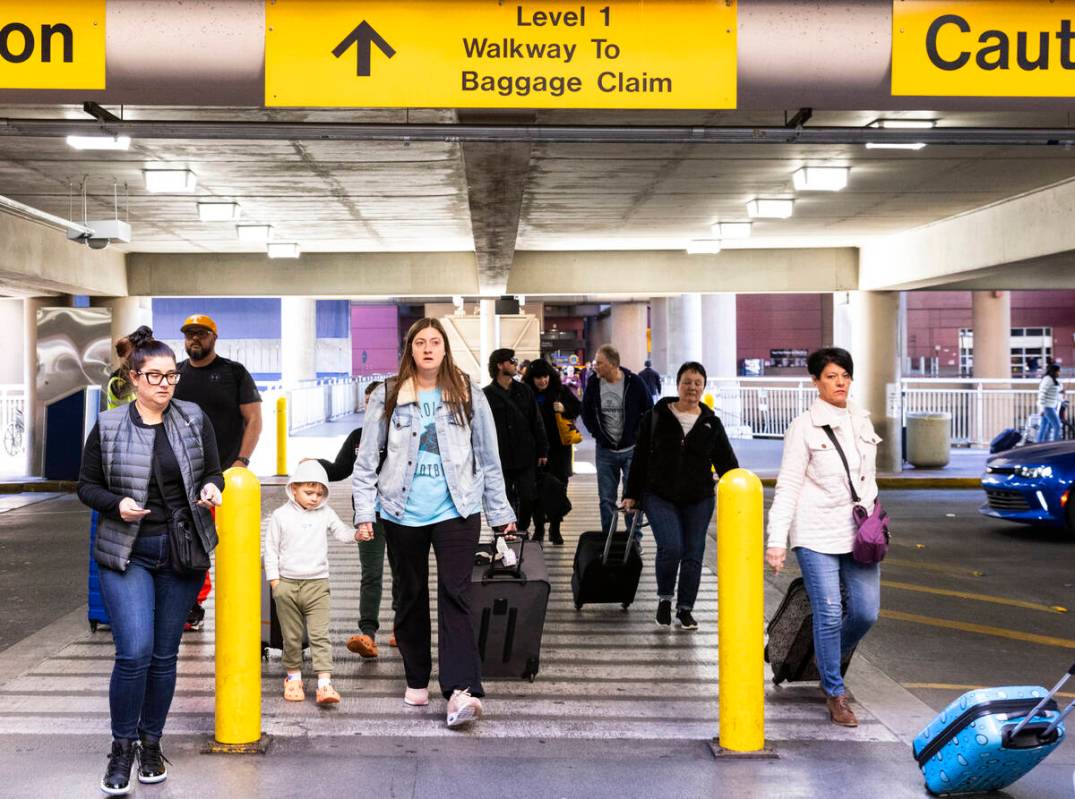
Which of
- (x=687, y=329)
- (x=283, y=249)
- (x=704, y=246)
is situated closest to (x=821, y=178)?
(x=704, y=246)

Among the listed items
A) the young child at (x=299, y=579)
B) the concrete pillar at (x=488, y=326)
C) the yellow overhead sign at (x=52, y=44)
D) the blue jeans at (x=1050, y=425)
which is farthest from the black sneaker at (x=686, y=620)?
the concrete pillar at (x=488, y=326)

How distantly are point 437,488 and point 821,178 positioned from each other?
304 inches

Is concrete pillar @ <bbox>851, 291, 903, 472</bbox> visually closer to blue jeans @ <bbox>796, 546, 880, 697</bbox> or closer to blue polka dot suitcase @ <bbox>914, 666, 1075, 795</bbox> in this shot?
blue jeans @ <bbox>796, 546, 880, 697</bbox>

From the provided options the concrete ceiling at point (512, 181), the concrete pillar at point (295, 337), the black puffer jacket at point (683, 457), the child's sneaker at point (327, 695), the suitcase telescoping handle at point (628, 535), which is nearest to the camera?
the child's sneaker at point (327, 695)

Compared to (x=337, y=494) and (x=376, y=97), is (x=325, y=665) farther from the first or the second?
(x=337, y=494)

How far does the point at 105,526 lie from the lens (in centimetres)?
475

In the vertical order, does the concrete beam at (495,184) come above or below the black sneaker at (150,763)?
above

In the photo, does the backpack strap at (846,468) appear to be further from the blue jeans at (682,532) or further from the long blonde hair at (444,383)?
the blue jeans at (682,532)

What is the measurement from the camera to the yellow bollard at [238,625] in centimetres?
533

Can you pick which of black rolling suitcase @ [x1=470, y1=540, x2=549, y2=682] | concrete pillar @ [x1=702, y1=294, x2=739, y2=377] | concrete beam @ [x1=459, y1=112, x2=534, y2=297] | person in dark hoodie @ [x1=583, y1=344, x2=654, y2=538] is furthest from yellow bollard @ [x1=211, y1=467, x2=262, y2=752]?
concrete pillar @ [x1=702, y1=294, x2=739, y2=377]

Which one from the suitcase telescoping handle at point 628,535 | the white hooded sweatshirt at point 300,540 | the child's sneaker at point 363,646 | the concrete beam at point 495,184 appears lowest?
the child's sneaker at point 363,646

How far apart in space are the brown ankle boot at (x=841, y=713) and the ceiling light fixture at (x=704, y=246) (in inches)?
524

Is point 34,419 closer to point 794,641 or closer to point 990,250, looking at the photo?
point 990,250

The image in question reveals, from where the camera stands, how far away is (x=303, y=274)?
2072cm
